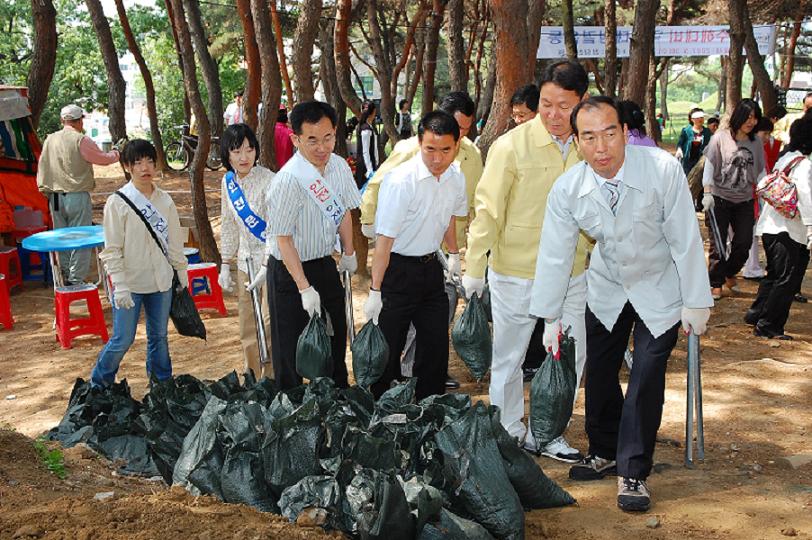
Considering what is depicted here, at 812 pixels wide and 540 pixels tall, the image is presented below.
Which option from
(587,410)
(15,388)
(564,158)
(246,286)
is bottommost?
(15,388)

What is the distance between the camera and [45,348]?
8.13 m

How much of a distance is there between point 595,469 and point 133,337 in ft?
9.90

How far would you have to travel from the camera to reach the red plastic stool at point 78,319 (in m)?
8.03

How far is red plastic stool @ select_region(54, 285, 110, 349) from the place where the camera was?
8.03 metres

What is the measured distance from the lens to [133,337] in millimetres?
5914

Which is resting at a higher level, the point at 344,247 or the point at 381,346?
the point at 344,247

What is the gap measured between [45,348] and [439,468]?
215 inches

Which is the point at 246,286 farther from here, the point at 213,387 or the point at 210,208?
the point at 210,208

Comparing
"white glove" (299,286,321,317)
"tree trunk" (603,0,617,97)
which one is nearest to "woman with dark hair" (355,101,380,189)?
"tree trunk" (603,0,617,97)

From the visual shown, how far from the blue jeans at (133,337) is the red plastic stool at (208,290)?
2825 millimetres

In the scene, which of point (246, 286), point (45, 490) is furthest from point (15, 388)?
point (45, 490)

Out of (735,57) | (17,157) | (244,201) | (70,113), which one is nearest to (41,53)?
(17,157)

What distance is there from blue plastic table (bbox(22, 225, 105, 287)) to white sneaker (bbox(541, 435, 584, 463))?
484 centimetres

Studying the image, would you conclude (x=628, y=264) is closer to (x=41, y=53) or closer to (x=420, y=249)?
(x=420, y=249)
